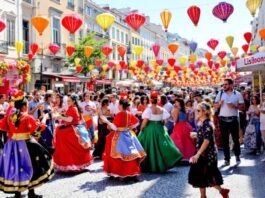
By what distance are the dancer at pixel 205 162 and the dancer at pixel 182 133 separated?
10.3ft

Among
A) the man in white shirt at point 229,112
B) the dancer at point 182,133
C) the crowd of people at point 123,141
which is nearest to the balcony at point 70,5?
the crowd of people at point 123,141

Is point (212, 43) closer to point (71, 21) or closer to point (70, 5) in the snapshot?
point (71, 21)

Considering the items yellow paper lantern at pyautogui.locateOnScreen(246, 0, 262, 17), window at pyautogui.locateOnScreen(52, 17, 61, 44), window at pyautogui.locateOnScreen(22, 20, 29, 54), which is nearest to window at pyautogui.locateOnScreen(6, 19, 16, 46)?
window at pyautogui.locateOnScreen(22, 20, 29, 54)

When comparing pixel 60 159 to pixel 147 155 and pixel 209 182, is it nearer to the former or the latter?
pixel 147 155

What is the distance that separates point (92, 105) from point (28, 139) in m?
5.46

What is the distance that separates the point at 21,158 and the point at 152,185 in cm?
238

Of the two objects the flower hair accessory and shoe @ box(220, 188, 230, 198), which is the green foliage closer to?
the flower hair accessory

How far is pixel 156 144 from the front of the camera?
7.84 m

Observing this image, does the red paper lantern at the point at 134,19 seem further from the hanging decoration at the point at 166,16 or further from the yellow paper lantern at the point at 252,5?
the yellow paper lantern at the point at 252,5

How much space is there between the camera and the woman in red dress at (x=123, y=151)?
23.4 feet

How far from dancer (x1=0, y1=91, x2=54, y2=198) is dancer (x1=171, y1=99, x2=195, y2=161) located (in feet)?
11.5

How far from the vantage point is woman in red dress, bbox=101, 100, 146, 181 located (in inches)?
280

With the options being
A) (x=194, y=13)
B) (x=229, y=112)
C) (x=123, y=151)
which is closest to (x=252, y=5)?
(x=194, y=13)

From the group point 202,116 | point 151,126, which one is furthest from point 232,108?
point 202,116
